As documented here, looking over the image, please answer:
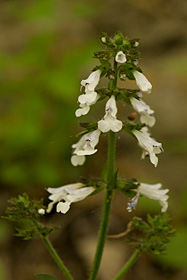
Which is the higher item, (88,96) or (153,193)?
(88,96)

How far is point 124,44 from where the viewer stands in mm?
2922

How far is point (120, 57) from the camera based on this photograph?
2832 millimetres

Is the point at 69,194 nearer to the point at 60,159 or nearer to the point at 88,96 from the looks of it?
the point at 88,96

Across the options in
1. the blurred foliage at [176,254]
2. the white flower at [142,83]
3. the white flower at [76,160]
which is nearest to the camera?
the white flower at [142,83]

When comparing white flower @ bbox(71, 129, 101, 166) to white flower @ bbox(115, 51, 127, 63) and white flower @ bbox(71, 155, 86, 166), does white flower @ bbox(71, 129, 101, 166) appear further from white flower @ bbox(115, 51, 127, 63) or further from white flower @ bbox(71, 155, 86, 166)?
white flower @ bbox(115, 51, 127, 63)

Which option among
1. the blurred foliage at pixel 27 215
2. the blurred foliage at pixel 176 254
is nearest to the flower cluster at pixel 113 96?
the blurred foliage at pixel 27 215

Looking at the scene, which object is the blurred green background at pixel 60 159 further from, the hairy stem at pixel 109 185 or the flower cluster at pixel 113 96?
the flower cluster at pixel 113 96

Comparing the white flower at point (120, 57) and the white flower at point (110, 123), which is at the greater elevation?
the white flower at point (120, 57)

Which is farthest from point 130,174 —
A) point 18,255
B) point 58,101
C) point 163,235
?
point 163,235

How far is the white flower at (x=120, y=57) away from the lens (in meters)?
2.79

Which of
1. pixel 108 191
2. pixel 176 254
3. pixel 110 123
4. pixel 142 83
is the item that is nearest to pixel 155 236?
pixel 108 191

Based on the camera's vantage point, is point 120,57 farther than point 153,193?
No

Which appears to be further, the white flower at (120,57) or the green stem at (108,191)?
the green stem at (108,191)

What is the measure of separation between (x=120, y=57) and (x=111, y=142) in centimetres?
55
